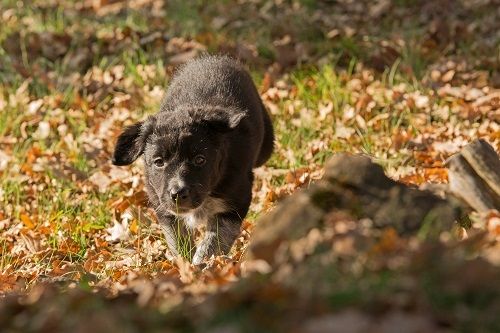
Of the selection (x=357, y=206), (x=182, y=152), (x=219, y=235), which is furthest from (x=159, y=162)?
(x=357, y=206)

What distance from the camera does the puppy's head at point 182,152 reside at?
215 inches

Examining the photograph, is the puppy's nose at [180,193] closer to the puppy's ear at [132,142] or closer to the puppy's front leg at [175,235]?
the puppy's front leg at [175,235]

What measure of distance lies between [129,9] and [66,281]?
26.6 feet

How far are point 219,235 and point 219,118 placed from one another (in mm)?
733

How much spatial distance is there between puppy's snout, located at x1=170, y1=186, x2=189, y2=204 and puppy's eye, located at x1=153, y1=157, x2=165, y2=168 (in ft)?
0.98

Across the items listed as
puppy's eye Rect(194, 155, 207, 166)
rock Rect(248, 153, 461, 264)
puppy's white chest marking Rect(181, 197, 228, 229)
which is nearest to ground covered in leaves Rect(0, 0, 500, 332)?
rock Rect(248, 153, 461, 264)

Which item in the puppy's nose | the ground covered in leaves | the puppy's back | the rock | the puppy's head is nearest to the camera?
the ground covered in leaves

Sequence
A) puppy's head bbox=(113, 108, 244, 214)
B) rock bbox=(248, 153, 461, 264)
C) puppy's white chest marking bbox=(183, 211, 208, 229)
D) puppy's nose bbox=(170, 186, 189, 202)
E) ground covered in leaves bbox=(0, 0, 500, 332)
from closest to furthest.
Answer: ground covered in leaves bbox=(0, 0, 500, 332), rock bbox=(248, 153, 461, 264), puppy's nose bbox=(170, 186, 189, 202), puppy's head bbox=(113, 108, 244, 214), puppy's white chest marking bbox=(183, 211, 208, 229)

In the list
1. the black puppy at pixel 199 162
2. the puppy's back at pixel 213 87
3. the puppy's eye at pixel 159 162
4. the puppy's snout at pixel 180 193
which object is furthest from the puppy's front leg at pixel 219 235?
the puppy's back at pixel 213 87

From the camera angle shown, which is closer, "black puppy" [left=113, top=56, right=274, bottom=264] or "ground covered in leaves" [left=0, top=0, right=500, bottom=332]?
Result: "ground covered in leaves" [left=0, top=0, right=500, bottom=332]

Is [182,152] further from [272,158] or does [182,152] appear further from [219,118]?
[272,158]

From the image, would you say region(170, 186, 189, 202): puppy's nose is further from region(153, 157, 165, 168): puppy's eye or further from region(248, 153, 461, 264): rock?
region(248, 153, 461, 264): rock

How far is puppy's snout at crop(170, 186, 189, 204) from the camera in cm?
535

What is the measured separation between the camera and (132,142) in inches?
230
